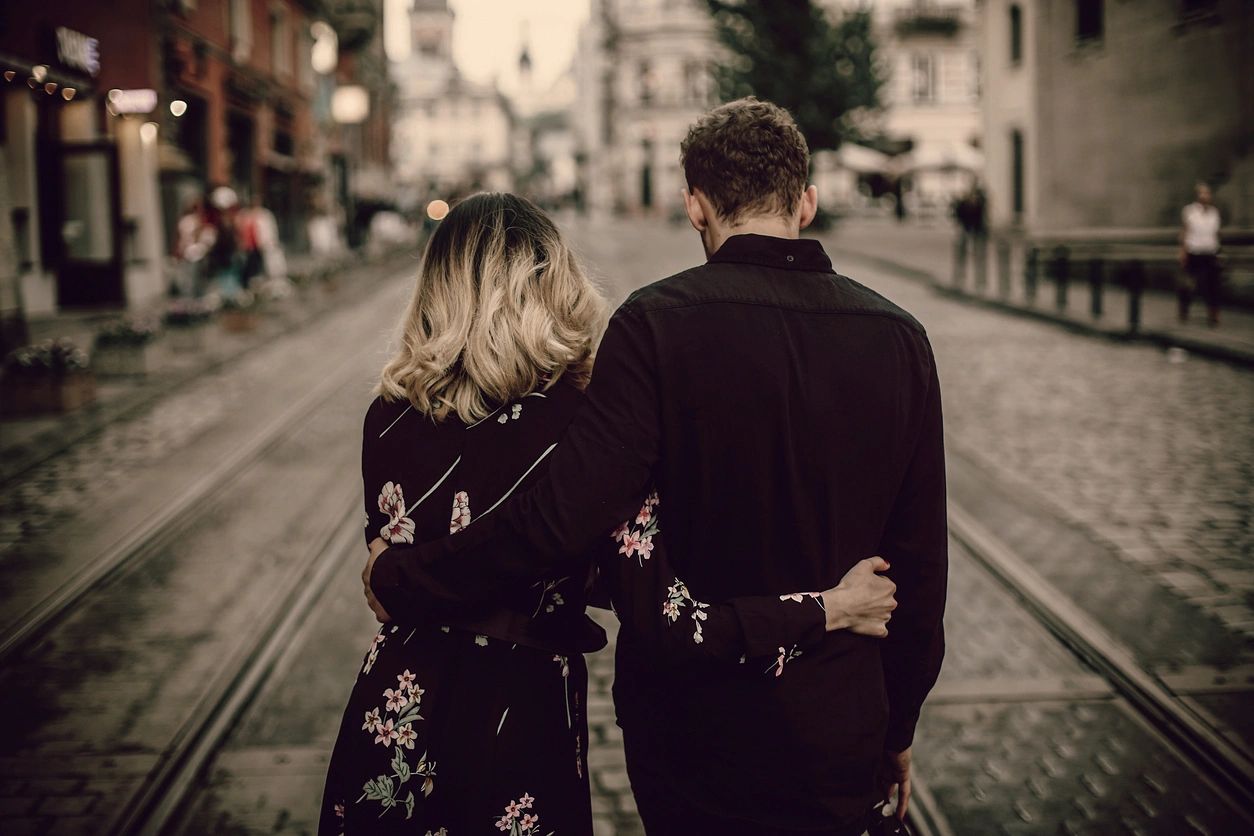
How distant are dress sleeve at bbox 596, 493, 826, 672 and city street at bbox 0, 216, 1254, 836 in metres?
0.76

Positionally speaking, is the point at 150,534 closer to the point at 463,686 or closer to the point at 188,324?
the point at 463,686

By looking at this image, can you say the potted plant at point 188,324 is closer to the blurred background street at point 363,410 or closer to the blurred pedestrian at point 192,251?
the blurred background street at point 363,410

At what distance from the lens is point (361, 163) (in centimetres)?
4688

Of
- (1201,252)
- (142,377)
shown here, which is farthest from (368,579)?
(1201,252)

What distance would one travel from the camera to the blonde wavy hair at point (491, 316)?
2.16 meters

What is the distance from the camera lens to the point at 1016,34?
93.4 ft

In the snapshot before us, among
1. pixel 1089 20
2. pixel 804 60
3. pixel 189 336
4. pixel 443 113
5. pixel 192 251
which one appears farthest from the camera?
pixel 443 113

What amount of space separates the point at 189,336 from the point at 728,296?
522 inches

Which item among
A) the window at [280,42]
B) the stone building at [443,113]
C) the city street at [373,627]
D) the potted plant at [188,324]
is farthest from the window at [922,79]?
the stone building at [443,113]

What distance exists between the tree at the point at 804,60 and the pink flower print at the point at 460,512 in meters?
33.0

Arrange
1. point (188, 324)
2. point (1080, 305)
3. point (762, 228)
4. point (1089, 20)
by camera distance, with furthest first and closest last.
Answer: point (1089, 20), point (1080, 305), point (188, 324), point (762, 228)

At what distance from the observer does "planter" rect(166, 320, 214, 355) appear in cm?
1378

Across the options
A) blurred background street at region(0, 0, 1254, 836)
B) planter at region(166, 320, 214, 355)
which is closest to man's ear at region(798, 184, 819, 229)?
blurred background street at region(0, 0, 1254, 836)

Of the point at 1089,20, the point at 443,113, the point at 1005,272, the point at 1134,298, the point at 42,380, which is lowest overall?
the point at 42,380
